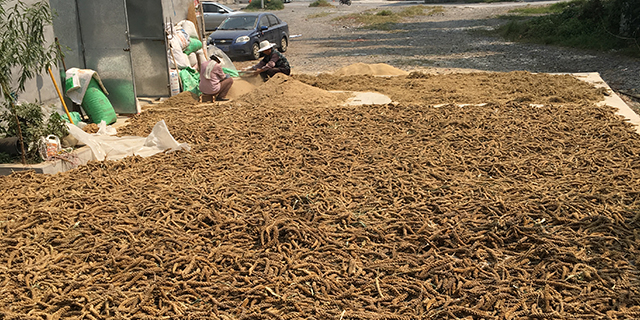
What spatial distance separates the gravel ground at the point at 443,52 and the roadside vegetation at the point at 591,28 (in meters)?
0.60

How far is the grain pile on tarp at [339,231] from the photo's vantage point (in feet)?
12.1

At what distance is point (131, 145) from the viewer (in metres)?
7.32

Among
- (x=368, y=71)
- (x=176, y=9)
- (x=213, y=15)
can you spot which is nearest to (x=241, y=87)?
(x=176, y=9)

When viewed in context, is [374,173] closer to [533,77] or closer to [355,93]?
[355,93]

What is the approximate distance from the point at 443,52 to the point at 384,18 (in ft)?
50.3

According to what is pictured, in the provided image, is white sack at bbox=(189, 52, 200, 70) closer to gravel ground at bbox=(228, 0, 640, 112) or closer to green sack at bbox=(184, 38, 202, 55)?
green sack at bbox=(184, 38, 202, 55)

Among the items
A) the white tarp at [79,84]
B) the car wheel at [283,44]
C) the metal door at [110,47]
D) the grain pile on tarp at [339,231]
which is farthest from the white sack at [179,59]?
the car wheel at [283,44]

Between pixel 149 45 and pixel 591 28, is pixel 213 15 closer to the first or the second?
pixel 149 45

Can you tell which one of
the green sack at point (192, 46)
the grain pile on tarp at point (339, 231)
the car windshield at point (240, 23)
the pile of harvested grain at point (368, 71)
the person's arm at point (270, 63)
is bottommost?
the grain pile on tarp at point (339, 231)

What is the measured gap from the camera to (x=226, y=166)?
20.9 ft

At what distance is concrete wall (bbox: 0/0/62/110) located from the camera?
7586 millimetres

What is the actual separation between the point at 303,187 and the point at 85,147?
3273mm

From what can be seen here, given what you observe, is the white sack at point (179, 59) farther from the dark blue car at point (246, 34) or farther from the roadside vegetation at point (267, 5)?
the roadside vegetation at point (267, 5)

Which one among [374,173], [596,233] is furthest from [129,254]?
[596,233]
